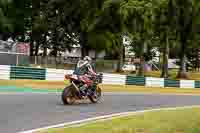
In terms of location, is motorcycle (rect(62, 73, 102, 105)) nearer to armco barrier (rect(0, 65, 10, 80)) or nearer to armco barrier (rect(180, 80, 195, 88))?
armco barrier (rect(0, 65, 10, 80))

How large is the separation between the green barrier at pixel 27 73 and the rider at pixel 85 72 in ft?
44.7

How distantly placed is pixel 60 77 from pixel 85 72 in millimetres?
15932

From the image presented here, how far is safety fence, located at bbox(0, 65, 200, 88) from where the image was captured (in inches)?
1240

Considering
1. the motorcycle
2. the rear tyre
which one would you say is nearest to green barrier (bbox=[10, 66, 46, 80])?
the motorcycle

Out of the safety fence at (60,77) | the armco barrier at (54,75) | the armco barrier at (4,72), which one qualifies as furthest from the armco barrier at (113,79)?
the armco barrier at (4,72)

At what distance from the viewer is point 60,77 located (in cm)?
3447

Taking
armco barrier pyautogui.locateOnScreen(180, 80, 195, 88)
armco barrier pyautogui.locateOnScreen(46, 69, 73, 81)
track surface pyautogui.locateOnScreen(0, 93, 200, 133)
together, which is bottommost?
track surface pyautogui.locateOnScreen(0, 93, 200, 133)

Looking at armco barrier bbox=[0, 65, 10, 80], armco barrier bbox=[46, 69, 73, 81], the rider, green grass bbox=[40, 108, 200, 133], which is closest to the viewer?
green grass bbox=[40, 108, 200, 133]

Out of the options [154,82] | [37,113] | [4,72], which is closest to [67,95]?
[37,113]

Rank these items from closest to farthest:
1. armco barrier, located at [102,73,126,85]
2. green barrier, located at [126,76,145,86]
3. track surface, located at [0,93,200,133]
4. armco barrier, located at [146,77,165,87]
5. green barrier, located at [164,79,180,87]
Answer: track surface, located at [0,93,200,133] < armco barrier, located at [102,73,126,85] < green barrier, located at [126,76,145,86] < armco barrier, located at [146,77,165,87] < green barrier, located at [164,79,180,87]

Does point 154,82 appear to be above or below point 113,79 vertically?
below

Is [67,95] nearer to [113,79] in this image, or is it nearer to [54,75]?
[54,75]

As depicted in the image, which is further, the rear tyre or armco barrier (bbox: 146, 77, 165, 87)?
armco barrier (bbox: 146, 77, 165, 87)

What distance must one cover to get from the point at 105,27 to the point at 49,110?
3881 cm
